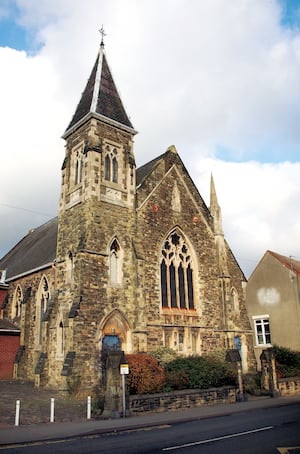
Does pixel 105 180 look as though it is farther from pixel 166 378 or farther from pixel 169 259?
pixel 166 378

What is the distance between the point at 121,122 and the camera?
81.6 feet

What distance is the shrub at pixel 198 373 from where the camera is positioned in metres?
18.0

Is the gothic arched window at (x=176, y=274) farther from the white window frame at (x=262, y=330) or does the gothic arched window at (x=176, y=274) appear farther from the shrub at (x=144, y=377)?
the white window frame at (x=262, y=330)

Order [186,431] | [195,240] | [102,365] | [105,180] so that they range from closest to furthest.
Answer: [186,431] < [102,365] < [105,180] < [195,240]

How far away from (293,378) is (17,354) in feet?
52.3

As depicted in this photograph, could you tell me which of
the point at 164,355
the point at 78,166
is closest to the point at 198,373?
the point at 164,355

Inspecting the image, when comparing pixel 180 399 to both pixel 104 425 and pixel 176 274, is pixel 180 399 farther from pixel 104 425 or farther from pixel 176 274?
pixel 176 274

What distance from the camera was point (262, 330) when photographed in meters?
31.3

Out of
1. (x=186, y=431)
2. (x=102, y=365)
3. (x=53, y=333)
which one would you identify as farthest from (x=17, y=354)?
(x=186, y=431)

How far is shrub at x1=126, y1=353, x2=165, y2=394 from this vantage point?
16.1 meters

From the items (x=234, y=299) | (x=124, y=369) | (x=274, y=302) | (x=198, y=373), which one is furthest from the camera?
(x=274, y=302)

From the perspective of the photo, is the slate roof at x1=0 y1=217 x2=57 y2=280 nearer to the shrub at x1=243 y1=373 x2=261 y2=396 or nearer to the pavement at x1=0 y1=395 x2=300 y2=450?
the pavement at x1=0 y1=395 x2=300 y2=450

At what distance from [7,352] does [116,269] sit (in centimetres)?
951

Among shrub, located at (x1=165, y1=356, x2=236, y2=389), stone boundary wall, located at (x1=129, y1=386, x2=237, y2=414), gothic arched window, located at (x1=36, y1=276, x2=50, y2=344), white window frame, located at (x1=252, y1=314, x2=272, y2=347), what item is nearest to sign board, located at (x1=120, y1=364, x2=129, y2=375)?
stone boundary wall, located at (x1=129, y1=386, x2=237, y2=414)
